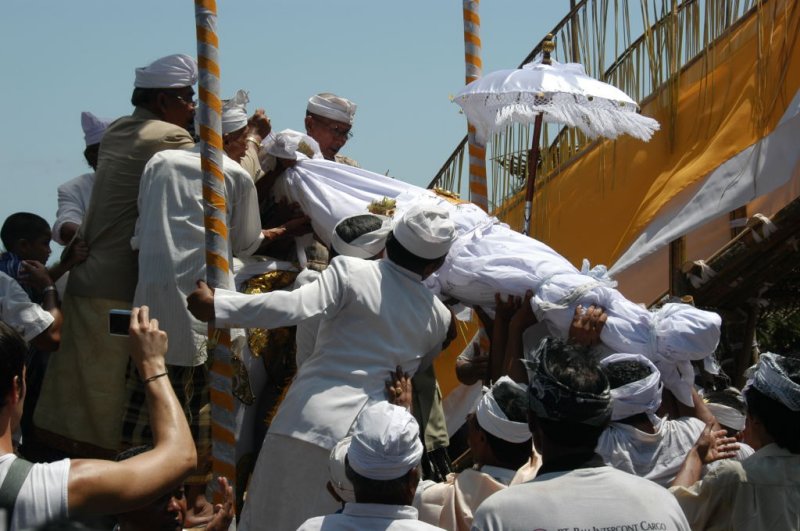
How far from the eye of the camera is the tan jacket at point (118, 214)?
620 centimetres

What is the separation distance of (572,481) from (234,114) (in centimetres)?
351

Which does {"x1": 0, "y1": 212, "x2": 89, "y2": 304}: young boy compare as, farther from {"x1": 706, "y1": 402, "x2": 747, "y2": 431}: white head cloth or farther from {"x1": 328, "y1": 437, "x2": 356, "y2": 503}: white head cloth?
{"x1": 706, "y1": 402, "x2": 747, "y2": 431}: white head cloth

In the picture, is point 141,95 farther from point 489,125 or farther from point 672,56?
point 672,56

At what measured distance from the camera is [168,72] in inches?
246

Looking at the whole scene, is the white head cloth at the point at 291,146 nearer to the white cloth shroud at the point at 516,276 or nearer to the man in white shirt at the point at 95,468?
the white cloth shroud at the point at 516,276

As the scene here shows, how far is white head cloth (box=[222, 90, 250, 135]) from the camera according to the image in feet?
21.1

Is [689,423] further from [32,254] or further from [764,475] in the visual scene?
[32,254]

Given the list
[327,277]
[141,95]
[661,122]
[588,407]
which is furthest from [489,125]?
[588,407]

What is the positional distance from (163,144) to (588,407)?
3.24 meters

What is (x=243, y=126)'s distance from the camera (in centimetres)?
652

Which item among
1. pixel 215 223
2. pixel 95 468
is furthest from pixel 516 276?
pixel 95 468

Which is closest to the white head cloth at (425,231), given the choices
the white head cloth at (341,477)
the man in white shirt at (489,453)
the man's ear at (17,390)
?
the man in white shirt at (489,453)

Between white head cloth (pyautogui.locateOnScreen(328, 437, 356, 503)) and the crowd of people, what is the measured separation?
1 centimetres

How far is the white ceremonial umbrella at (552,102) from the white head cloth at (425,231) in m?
2.09
